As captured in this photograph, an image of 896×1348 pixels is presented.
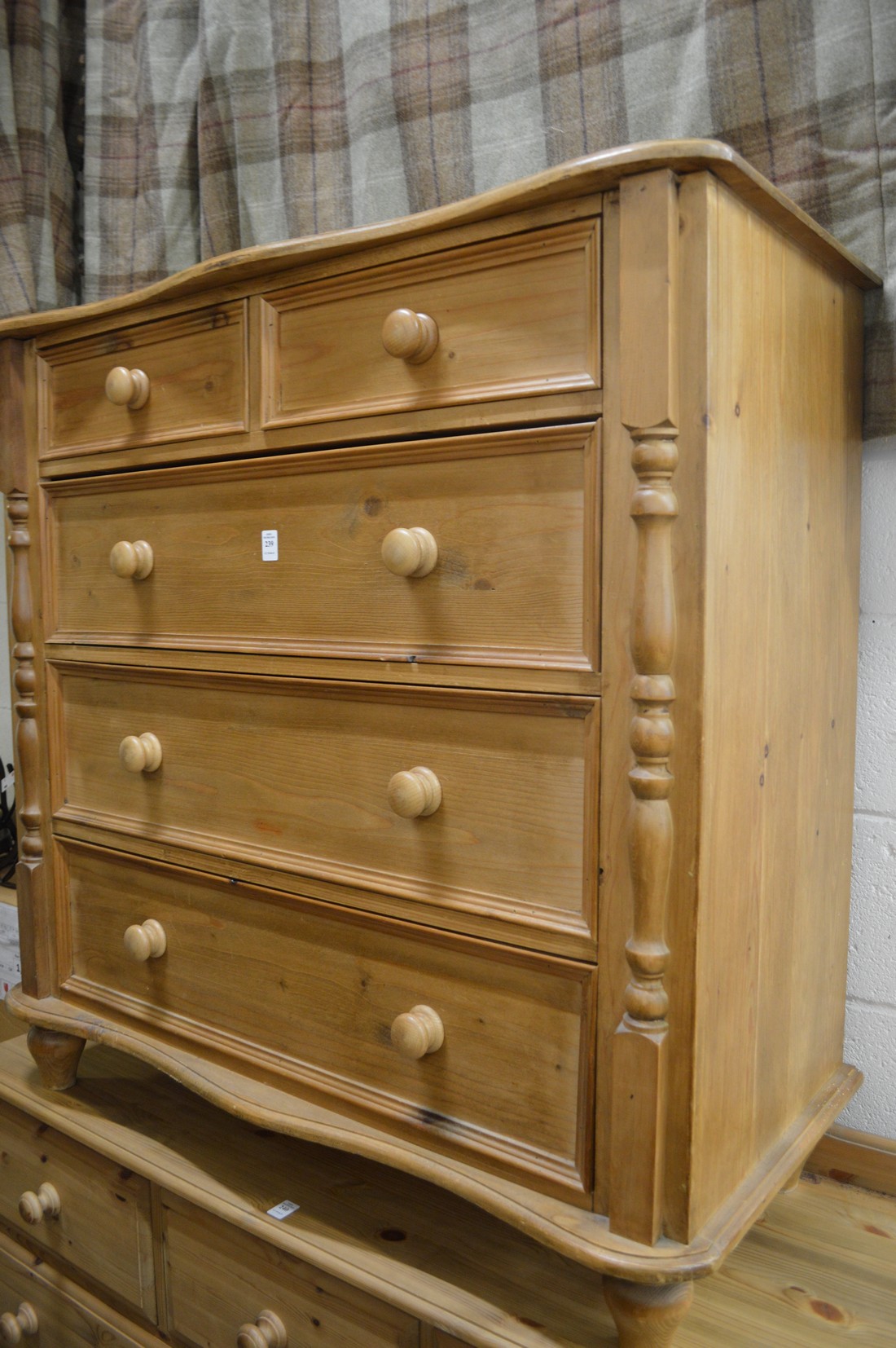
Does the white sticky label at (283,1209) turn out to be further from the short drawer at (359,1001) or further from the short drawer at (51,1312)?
the short drawer at (51,1312)

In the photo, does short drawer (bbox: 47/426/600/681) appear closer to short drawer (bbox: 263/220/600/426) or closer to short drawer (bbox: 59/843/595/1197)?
short drawer (bbox: 263/220/600/426)

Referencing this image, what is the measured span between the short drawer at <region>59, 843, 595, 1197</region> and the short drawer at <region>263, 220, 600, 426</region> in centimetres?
51

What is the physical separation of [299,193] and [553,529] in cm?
101

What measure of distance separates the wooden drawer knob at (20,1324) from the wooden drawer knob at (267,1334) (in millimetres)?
462

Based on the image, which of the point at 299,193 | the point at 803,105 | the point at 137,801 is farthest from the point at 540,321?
the point at 299,193

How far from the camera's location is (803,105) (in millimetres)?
1131

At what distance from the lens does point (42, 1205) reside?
4.44 feet

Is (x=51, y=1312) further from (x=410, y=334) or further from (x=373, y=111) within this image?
(x=373, y=111)

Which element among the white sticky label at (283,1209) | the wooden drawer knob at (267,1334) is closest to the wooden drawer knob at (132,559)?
the white sticky label at (283,1209)

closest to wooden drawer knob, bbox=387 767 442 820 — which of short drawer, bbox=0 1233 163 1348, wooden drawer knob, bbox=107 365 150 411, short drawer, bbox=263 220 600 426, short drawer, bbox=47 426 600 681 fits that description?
short drawer, bbox=47 426 600 681

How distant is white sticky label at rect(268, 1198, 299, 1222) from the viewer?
1.11 meters

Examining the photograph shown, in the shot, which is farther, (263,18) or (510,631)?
(263,18)

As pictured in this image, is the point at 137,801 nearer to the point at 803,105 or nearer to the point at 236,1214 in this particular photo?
the point at 236,1214

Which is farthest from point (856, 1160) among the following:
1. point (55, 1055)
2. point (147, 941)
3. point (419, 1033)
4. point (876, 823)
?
point (55, 1055)
